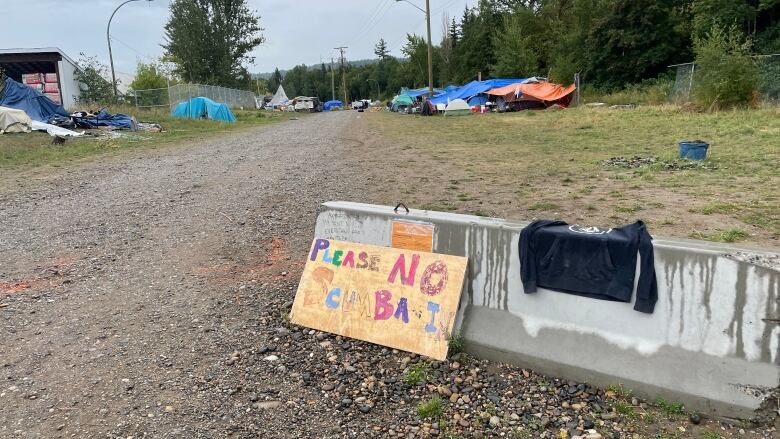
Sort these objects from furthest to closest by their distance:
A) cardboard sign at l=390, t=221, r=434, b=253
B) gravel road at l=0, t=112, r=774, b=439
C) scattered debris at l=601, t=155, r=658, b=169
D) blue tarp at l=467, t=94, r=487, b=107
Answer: blue tarp at l=467, t=94, r=487, b=107 → scattered debris at l=601, t=155, r=658, b=169 → cardboard sign at l=390, t=221, r=434, b=253 → gravel road at l=0, t=112, r=774, b=439

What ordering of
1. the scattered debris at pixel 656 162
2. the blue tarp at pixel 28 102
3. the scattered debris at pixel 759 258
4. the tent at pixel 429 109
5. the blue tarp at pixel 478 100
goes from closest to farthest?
the scattered debris at pixel 759 258 → the scattered debris at pixel 656 162 → the blue tarp at pixel 28 102 → the blue tarp at pixel 478 100 → the tent at pixel 429 109

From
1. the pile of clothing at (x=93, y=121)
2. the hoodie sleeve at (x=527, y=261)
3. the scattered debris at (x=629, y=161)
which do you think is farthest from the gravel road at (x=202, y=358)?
the pile of clothing at (x=93, y=121)

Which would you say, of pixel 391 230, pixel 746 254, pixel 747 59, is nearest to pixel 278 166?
pixel 391 230

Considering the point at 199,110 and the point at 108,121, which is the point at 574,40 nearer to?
the point at 199,110

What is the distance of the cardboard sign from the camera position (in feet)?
12.8

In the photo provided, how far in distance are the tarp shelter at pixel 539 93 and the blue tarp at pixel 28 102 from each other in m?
25.9

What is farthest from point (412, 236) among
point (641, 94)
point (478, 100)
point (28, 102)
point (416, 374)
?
point (478, 100)

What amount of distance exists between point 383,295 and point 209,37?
47.9 metres

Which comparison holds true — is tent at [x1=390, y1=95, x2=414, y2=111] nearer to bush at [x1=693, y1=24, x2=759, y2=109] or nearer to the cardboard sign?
bush at [x1=693, y1=24, x2=759, y2=109]

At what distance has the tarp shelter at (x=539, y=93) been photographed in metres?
34.2

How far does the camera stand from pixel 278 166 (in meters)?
12.4

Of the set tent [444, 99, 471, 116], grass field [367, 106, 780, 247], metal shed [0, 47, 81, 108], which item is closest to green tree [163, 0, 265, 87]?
metal shed [0, 47, 81, 108]

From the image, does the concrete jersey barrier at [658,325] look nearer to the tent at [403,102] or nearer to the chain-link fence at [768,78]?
the chain-link fence at [768,78]

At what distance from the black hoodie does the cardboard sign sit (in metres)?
0.72
